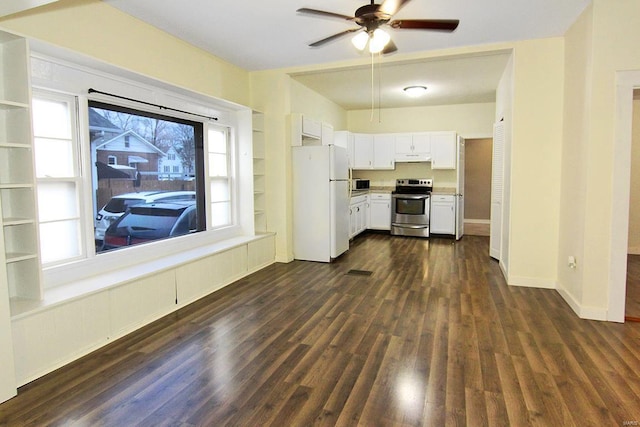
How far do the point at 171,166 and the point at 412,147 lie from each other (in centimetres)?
525

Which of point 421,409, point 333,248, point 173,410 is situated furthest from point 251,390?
point 333,248

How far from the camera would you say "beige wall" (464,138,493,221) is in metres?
9.59

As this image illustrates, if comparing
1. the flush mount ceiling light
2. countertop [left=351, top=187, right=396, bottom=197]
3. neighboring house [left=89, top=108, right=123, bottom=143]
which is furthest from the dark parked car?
the flush mount ceiling light

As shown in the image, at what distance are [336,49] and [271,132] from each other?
5.16ft

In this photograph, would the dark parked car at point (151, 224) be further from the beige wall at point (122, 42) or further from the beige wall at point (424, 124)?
the beige wall at point (424, 124)

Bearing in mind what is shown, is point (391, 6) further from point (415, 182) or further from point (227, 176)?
point (415, 182)

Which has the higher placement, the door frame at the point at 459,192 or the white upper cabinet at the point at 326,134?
the white upper cabinet at the point at 326,134

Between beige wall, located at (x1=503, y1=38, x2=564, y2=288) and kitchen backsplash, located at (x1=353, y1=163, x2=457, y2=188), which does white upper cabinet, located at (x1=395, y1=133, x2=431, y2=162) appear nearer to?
kitchen backsplash, located at (x1=353, y1=163, x2=457, y2=188)

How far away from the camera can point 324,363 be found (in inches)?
103

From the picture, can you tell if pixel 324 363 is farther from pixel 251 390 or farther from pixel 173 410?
pixel 173 410

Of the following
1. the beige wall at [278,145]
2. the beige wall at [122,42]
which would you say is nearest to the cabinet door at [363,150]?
the beige wall at [278,145]

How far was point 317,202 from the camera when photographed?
5566 millimetres

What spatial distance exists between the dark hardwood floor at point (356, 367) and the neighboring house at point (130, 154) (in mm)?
1517

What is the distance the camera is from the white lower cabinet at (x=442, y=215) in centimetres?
751
